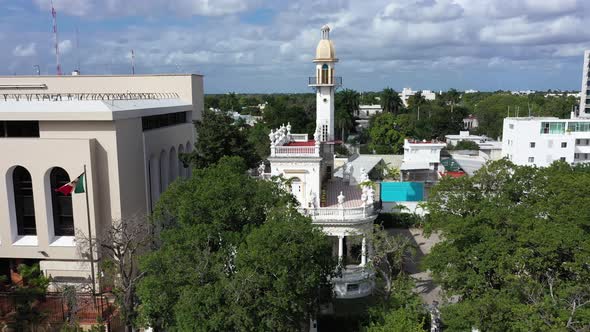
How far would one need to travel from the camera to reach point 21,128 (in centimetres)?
2614

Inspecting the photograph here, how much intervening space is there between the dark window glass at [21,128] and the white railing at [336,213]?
53.5 feet

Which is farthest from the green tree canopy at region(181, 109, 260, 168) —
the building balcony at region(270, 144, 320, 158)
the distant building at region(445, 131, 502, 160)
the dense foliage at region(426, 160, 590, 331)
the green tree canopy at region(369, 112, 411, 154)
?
the green tree canopy at region(369, 112, 411, 154)

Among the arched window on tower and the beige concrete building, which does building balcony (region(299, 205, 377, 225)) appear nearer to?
the beige concrete building

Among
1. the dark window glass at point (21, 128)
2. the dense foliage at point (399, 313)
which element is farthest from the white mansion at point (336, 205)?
the dark window glass at point (21, 128)

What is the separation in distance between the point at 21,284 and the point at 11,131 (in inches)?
346

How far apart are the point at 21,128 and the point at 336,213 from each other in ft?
63.0

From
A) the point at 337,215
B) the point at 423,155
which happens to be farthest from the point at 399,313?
the point at 423,155

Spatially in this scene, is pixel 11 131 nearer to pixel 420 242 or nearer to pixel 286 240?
pixel 286 240

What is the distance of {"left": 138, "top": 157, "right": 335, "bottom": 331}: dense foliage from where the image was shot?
15.9m

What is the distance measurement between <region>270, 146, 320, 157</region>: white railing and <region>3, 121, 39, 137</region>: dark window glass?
46.1ft

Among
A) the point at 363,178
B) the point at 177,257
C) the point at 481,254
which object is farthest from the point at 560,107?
the point at 177,257

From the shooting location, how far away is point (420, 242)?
38312 millimetres

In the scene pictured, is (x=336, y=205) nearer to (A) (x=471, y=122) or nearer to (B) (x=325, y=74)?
(B) (x=325, y=74)

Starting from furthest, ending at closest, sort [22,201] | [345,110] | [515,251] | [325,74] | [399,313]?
1. [345,110]
2. [325,74]
3. [22,201]
4. [399,313]
5. [515,251]
